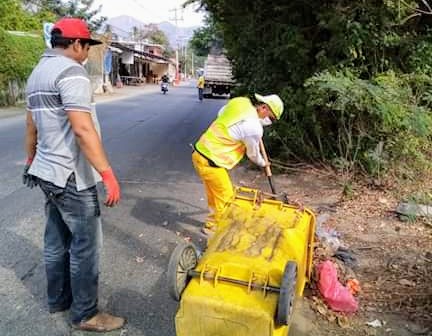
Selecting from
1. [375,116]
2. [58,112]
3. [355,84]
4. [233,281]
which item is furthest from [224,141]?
[375,116]

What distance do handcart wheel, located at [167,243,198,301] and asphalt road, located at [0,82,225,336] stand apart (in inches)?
29.1

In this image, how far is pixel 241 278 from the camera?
8.43 feet

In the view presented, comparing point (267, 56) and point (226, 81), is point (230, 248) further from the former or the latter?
point (226, 81)

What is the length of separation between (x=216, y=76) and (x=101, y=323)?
2875cm

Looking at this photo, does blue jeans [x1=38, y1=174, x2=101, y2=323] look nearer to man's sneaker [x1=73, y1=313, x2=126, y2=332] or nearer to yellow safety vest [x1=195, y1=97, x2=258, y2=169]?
man's sneaker [x1=73, y1=313, x2=126, y2=332]

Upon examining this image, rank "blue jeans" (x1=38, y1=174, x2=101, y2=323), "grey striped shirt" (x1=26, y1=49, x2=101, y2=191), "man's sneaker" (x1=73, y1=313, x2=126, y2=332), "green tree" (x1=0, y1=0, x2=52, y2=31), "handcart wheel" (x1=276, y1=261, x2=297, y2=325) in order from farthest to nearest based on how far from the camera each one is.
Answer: "green tree" (x1=0, y1=0, x2=52, y2=31) < "man's sneaker" (x1=73, y1=313, x2=126, y2=332) < "blue jeans" (x1=38, y1=174, x2=101, y2=323) < "grey striped shirt" (x1=26, y1=49, x2=101, y2=191) < "handcart wheel" (x1=276, y1=261, x2=297, y2=325)

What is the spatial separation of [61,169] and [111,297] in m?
1.27

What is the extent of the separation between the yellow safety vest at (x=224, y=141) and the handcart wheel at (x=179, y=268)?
1.77 m

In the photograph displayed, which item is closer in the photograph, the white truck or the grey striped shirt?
the grey striped shirt

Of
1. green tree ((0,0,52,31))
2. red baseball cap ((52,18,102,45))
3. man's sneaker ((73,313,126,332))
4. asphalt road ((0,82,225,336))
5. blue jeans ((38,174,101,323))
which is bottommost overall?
asphalt road ((0,82,225,336))

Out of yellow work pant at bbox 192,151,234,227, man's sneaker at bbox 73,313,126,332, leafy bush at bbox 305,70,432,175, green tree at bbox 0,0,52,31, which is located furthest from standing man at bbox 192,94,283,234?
green tree at bbox 0,0,52,31

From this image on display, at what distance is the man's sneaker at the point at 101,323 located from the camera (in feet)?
10.5

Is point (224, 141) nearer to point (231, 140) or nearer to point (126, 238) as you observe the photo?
point (231, 140)

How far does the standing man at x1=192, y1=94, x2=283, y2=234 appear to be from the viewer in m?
4.28
